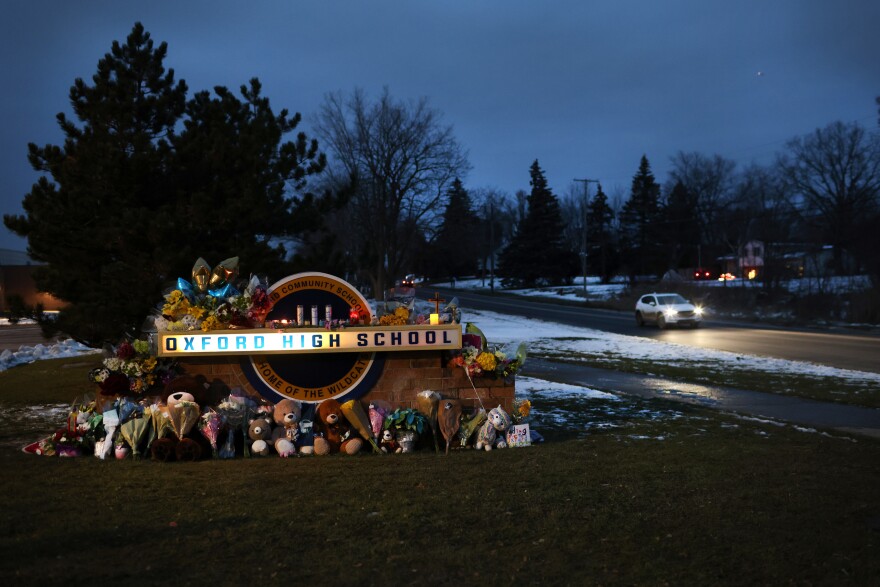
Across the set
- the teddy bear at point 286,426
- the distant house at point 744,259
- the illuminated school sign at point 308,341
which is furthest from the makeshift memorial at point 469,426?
the distant house at point 744,259

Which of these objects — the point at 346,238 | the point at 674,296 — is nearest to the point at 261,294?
the point at 674,296

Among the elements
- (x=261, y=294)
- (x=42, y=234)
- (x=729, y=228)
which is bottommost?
(x=261, y=294)

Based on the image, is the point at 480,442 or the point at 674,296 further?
the point at 674,296

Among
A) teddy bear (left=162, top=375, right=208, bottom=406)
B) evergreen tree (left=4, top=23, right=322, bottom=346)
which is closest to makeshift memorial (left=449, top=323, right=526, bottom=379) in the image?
teddy bear (left=162, top=375, right=208, bottom=406)

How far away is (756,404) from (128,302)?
1093cm

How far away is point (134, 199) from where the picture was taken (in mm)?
15203

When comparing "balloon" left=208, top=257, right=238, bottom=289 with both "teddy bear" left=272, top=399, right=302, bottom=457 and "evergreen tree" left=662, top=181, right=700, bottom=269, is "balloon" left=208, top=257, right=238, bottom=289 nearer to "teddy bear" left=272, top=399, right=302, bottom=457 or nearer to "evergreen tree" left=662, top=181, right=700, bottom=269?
"teddy bear" left=272, top=399, right=302, bottom=457

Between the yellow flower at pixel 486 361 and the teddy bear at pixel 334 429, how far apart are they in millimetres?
1543

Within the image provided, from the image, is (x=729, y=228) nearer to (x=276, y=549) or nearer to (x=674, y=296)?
(x=674, y=296)

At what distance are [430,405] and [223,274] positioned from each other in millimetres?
2689

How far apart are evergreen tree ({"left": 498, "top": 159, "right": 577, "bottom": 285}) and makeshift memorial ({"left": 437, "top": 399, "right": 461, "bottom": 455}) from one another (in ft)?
233

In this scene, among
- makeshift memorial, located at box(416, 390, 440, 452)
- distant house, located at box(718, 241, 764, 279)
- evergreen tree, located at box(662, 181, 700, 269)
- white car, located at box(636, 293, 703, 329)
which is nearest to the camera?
makeshift memorial, located at box(416, 390, 440, 452)

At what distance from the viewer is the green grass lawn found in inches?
188

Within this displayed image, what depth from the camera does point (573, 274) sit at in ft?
281
